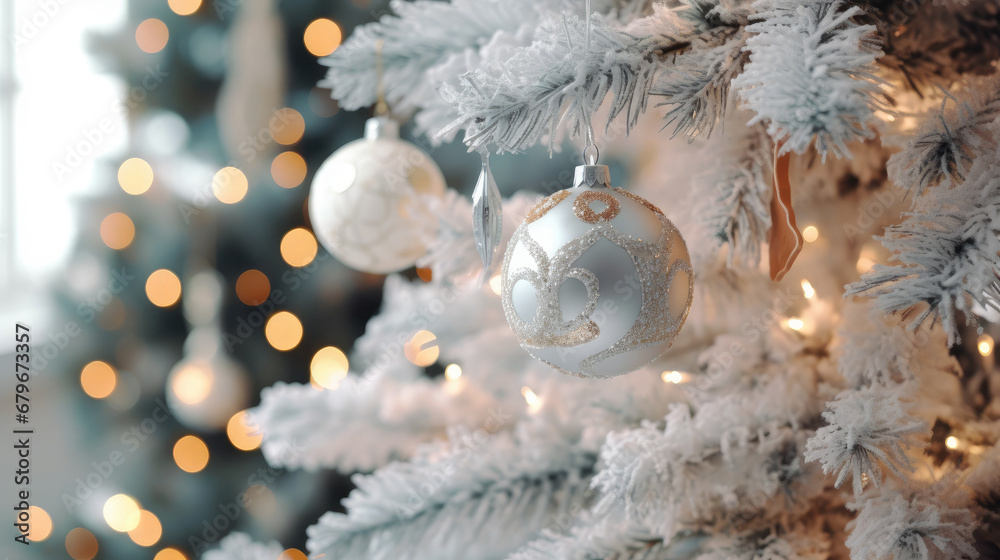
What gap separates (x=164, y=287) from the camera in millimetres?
1083

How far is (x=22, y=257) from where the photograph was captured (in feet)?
3.64

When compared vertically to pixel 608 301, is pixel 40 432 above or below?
below

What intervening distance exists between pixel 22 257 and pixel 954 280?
1.34 metres

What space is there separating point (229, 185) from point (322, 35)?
292 millimetres

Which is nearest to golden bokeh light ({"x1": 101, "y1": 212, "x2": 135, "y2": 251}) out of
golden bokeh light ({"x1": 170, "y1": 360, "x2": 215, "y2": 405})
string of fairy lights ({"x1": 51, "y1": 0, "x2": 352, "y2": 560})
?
string of fairy lights ({"x1": 51, "y1": 0, "x2": 352, "y2": 560})

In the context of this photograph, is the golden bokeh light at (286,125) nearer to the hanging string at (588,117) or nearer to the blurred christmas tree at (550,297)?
the blurred christmas tree at (550,297)

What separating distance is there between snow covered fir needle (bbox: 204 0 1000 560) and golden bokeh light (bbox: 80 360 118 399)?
567mm

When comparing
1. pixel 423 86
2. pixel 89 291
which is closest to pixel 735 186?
pixel 423 86

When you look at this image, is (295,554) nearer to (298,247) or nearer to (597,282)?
(298,247)

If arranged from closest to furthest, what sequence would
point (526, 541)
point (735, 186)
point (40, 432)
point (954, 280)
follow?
point (954, 280) < point (735, 186) < point (526, 541) < point (40, 432)

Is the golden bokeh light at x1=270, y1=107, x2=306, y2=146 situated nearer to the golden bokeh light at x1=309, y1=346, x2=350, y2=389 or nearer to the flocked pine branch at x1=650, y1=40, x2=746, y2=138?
the golden bokeh light at x1=309, y1=346, x2=350, y2=389

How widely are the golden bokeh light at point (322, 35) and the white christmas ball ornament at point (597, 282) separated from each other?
2.57ft

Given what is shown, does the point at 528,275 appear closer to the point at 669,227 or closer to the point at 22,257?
the point at 669,227

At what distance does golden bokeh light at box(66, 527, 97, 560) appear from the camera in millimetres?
1071
